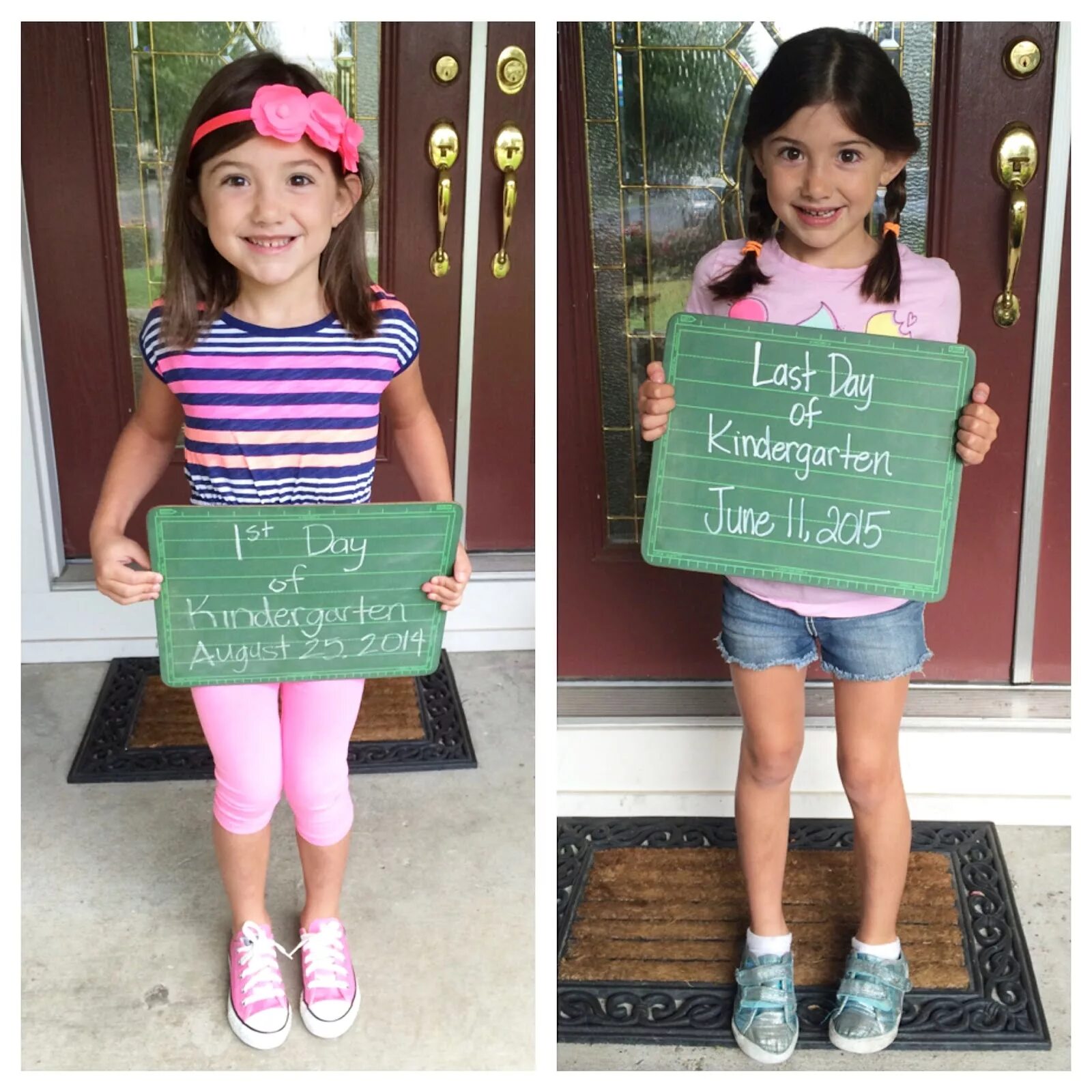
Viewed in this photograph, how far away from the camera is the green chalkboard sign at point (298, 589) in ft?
5.29

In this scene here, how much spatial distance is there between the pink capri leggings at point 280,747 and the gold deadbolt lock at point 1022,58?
4.89ft

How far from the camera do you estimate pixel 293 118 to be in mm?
1501

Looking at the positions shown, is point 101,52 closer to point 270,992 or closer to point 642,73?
point 642,73

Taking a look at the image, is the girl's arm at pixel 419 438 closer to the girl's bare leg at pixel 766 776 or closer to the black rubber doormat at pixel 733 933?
the girl's bare leg at pixel 766 776

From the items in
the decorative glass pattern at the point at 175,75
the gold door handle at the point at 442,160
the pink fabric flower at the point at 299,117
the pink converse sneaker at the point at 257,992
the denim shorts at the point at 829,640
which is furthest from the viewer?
the gold door handle at the point at 442,160

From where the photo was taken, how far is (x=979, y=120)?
209 centimetres

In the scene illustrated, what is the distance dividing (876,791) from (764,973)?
0.35m

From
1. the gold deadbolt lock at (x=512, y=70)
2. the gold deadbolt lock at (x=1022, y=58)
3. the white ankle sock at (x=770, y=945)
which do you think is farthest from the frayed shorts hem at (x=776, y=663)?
the gold deadbolt lock at (x=512, y=70)

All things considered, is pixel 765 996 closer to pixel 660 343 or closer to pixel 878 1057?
pixel 878 1057

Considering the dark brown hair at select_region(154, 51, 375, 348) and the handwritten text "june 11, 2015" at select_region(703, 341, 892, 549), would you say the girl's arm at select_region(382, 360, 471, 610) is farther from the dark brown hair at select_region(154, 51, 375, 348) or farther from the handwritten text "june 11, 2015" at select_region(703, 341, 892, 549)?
the handwritten text "june 11, 2015" at select_region(703, 341, 892, 549)

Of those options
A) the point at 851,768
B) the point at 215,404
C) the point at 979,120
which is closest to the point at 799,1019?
the point at 851,768

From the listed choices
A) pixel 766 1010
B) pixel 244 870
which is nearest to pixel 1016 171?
pixel 766 1010
